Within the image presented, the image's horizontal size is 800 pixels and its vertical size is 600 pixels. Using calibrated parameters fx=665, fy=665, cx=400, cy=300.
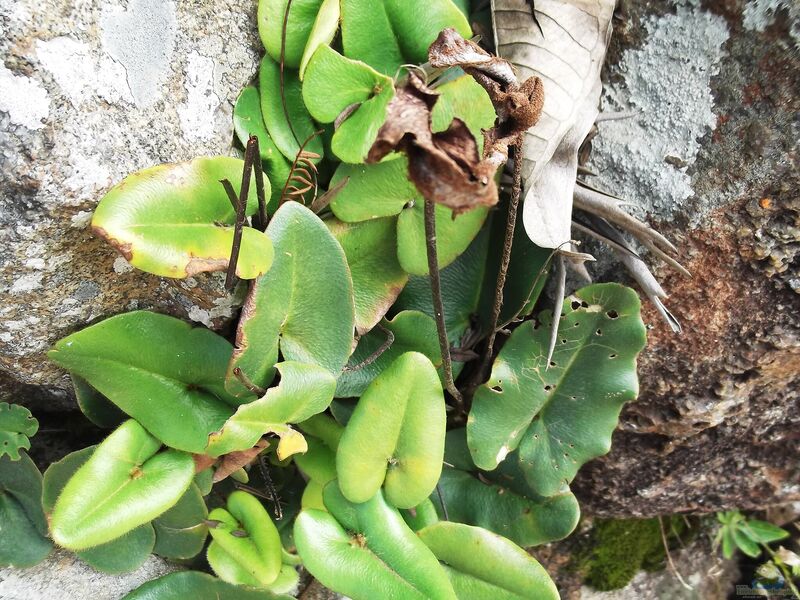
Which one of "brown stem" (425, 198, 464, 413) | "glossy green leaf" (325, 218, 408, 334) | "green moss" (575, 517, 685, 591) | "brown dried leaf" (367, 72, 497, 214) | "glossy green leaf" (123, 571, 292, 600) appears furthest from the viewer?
"green moss" (575, 517, 685, 591)

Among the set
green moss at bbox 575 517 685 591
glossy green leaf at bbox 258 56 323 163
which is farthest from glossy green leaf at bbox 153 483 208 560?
green moss at bbox 575 517 685 591

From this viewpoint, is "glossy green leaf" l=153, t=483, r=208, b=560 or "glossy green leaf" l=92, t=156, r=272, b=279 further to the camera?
"glossy green leaf" l=153, t=483, r=208, b=560

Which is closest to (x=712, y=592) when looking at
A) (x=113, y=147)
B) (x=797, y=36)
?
(x=797, y=36)

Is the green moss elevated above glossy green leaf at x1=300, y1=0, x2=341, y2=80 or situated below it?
below

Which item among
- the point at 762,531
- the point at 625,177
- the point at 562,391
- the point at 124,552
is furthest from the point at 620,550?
the point at 124,552

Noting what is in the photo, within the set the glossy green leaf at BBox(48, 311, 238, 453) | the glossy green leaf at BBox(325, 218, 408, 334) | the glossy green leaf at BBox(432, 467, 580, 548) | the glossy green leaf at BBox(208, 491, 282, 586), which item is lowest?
the glossy green leaf at BBox(208, 491, 282, 586)

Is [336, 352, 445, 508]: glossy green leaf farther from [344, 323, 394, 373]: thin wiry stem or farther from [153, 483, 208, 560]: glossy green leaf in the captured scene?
[153, 483, 208, 560]: glossy green leaf

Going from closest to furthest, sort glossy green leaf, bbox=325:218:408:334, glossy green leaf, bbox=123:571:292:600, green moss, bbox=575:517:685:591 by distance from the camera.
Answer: glossy green leaf, bbox=325:218:408:334 → glossy green leaf, bbox=123:571:292:600 → green moss, bbox=575:517:685:591

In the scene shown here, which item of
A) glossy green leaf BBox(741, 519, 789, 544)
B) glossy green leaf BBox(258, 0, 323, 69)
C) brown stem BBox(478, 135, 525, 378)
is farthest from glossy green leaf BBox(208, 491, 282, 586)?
glossy green leaf BBox(741, 519, 789, 544)
